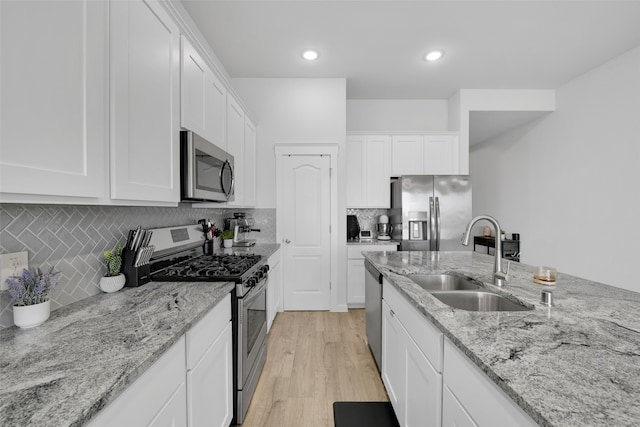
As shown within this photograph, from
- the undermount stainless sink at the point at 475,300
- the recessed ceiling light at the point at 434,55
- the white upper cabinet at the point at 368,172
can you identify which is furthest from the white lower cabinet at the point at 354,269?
the recessed ceiling light at the point at 434,55

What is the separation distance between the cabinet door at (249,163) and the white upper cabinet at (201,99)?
73 cm

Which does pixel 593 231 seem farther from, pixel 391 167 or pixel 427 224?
pixel 391 167

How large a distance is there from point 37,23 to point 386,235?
12.7 feet

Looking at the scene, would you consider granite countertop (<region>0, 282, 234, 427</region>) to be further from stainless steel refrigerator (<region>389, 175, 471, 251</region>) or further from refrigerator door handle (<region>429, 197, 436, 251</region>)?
refrigerator door handle (<region>429, 197, 436, 251</region>)

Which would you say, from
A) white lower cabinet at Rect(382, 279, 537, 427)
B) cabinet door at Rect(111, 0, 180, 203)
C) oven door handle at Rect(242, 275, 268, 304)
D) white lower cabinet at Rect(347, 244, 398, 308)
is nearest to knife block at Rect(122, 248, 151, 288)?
cabinet door at Rect(111, 0, 180, 203)

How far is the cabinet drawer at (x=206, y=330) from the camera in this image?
1082 mm

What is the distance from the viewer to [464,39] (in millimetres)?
2826

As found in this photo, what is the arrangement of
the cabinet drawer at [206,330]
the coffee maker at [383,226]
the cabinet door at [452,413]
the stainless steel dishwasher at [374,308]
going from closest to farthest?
the cabinet door at [452,413] → the cabinet drawer at [206,330] → the stainless steel dishwasher at [374,308] → the coffee maker at [383,226]

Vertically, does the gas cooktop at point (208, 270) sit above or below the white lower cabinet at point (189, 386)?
above

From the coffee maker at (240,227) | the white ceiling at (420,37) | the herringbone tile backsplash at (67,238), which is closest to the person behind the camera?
the herringbone tile backsplash at (67,238)

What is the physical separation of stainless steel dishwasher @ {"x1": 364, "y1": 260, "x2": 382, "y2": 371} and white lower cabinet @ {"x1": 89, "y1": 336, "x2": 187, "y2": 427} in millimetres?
1350

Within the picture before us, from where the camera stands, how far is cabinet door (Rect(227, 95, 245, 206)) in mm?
2485

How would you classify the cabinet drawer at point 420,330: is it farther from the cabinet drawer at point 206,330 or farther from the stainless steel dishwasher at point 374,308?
the cabinet drawer at point 206,330

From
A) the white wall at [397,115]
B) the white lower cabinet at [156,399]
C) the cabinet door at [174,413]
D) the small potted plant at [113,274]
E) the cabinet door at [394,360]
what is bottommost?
the cabinet door at [394,360]
